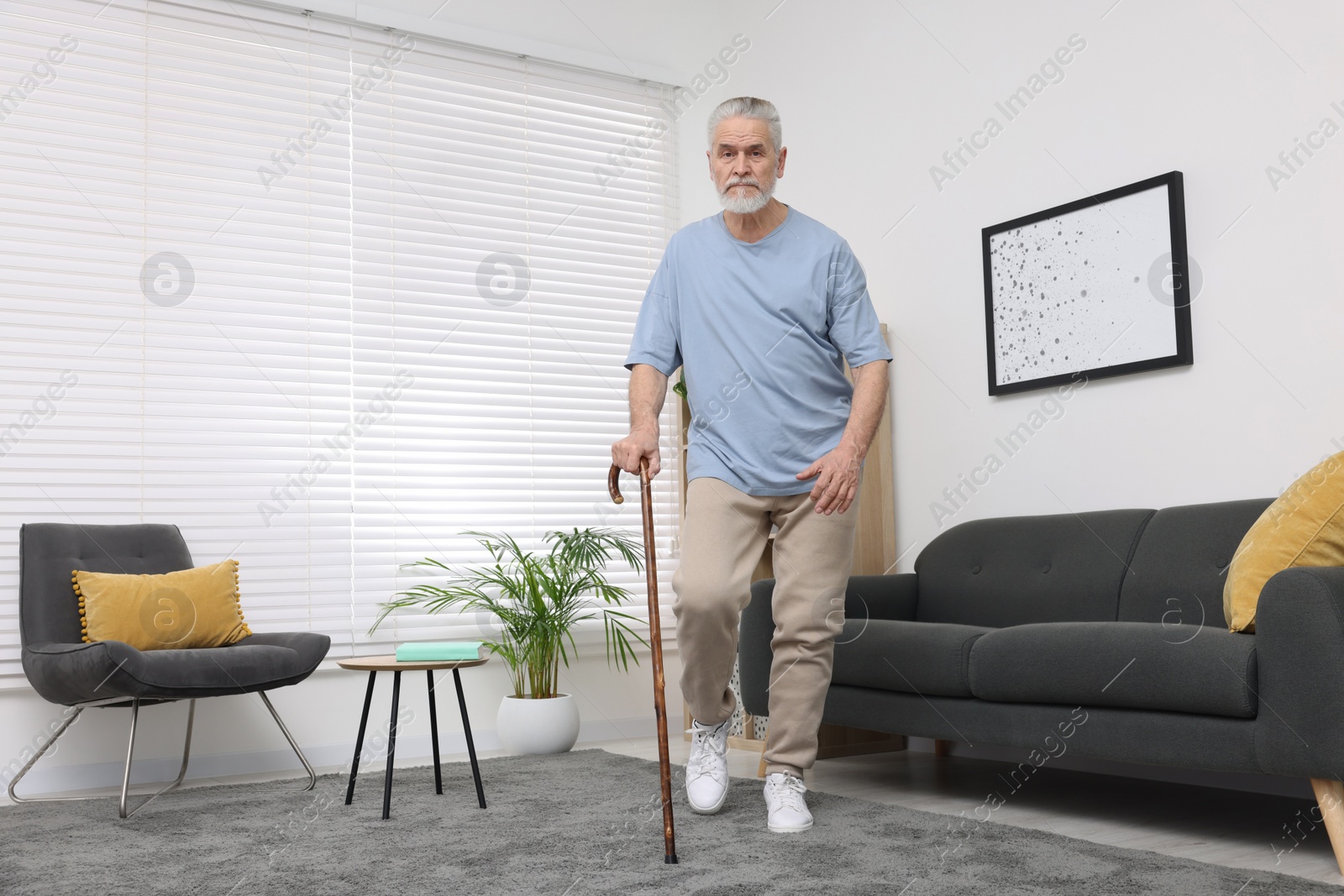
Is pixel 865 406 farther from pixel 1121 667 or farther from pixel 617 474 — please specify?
pixel 1121 667

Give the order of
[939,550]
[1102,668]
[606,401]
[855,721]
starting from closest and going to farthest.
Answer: [1102,668], [855,721], [939,550], [606,401]

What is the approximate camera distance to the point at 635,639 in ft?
14.9

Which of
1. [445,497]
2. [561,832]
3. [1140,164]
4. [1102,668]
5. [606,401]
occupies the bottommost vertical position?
[561,832]

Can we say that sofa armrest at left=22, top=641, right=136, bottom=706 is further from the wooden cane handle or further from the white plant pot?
the wooden cane handle

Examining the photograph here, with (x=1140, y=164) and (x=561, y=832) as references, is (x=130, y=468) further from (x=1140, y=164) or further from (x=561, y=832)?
(x=1140, y=164)

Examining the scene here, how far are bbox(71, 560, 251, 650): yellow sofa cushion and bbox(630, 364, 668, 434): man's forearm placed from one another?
173 cm

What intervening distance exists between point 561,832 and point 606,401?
256cm

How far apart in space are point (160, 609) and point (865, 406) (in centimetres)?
224

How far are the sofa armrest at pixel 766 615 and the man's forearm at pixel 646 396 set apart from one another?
0.79 m

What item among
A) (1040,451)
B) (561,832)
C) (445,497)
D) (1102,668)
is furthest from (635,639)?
(1102,668)

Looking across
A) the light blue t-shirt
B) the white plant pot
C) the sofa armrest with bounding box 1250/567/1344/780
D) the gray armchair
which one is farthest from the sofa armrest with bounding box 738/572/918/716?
the gray armchair

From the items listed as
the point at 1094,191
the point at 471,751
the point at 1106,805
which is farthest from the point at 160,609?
the point at 1094,191

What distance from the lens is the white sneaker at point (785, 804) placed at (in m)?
2.27

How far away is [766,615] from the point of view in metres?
3.06
